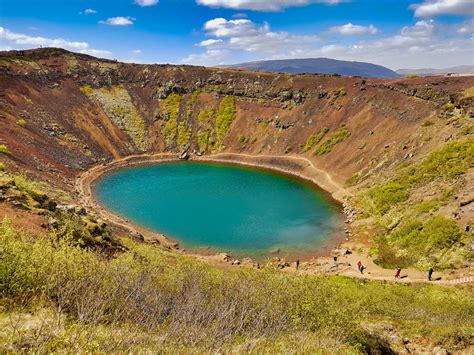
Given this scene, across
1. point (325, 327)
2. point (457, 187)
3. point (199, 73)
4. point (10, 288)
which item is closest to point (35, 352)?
point (10, 288)

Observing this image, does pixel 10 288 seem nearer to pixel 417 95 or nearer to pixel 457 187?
pixel 457 187

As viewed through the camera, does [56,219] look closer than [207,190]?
Yes

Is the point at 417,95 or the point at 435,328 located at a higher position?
the point at 417,95

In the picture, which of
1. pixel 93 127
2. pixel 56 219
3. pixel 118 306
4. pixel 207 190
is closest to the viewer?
pixel 118 306

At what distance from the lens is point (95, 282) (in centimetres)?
2128

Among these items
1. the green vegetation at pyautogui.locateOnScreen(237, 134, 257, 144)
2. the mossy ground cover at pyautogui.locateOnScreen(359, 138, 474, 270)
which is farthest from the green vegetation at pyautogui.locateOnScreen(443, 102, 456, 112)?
the green vegetation at pyautogui.locateOnScreen(237, 134, 257, 144)

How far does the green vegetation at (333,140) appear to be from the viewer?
98062 millimetres

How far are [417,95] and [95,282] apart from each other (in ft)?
307

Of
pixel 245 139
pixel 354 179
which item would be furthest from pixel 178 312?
pixel 245 139

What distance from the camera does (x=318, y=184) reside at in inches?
3445

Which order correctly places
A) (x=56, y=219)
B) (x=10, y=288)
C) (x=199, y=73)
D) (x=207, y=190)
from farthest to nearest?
(x=199, y=73) < (x=207, y=190) < (x=56, y=219) < (x=10, y=288)

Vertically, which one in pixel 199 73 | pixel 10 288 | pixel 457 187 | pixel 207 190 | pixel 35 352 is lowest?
pixel 207 190

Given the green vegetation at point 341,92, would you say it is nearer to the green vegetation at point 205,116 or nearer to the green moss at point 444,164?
the green vegetation at point 205,116

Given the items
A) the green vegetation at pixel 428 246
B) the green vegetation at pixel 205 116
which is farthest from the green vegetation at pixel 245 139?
the green vegetation at pixel 428 246
